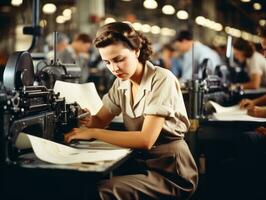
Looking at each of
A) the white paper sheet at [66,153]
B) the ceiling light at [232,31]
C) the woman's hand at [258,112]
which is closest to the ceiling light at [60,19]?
the ceiling light at [232,31]

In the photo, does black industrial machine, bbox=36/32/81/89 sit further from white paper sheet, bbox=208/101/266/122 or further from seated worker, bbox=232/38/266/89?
seated worker, bbox=232/38/266/89

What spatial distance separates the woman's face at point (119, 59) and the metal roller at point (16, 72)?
0.43 meters

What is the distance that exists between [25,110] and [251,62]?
5.04 m

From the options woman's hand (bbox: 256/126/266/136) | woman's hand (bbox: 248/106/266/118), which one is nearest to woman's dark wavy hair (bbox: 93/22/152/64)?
woman's hand (bbox: 256/126/266/136)

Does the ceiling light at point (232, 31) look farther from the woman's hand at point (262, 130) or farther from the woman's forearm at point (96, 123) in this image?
the woman's forearm at point (96, 123)

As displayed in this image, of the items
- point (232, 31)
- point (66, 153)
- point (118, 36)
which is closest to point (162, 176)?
point (66, 153)

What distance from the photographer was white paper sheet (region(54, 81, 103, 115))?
2.78m

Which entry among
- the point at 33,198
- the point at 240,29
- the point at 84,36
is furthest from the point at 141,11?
the point at 33,198

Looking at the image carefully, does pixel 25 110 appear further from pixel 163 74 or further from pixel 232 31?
pixel 232 31

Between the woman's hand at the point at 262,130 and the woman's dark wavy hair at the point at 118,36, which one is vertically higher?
the woman's dark wavy hair at the point at 118,36

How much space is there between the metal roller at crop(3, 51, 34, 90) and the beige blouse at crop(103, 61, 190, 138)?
635 millimetres

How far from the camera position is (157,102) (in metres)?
2.41

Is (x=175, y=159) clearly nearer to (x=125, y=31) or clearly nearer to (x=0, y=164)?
(x=125, y=31)

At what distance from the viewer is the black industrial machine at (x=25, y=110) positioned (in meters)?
1.94
